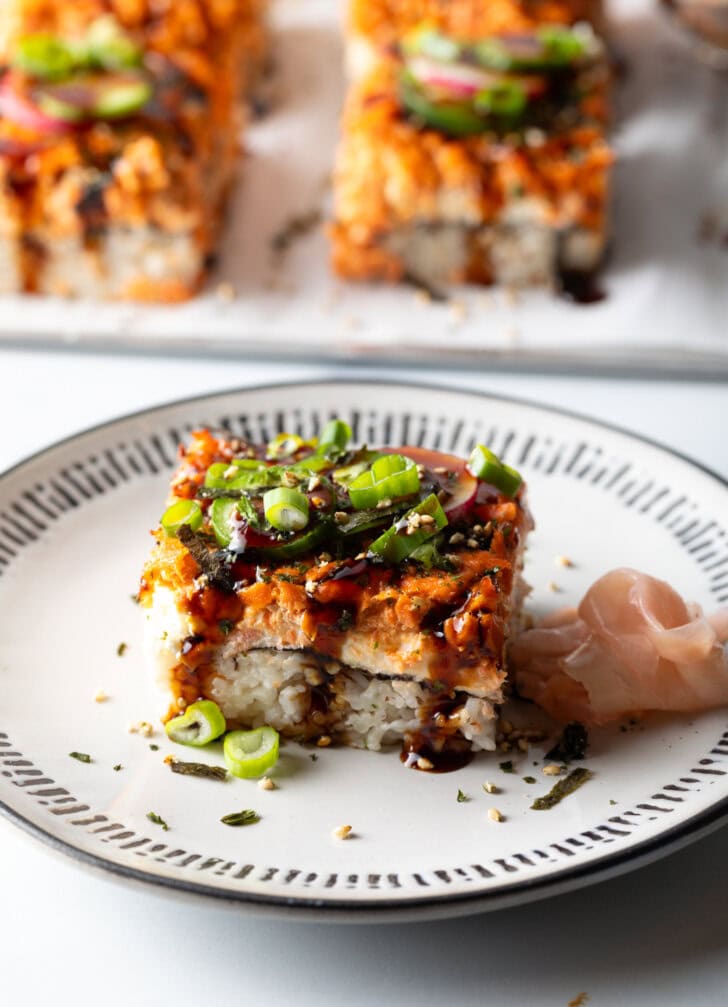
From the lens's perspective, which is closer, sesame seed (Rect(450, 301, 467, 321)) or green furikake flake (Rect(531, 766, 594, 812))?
green furikake flake (Rect(531, 766, 594, 812))

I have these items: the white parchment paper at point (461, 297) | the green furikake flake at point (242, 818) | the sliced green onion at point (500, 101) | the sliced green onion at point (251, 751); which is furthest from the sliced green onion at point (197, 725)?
the sliced green onion at point (500, 101)

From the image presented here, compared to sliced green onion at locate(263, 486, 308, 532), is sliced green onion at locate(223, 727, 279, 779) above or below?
below

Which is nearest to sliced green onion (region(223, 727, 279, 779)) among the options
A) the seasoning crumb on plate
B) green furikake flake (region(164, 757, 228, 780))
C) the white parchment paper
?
green furikake flake (region(164, 757, 228, 780))

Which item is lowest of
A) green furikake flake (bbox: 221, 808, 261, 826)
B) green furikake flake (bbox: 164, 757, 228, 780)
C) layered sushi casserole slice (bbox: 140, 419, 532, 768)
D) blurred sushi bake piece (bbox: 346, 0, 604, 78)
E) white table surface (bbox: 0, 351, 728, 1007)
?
white table surface (bbox: 0, 351, 728, 1007)

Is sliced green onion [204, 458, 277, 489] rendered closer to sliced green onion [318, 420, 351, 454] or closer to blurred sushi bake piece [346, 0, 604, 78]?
sliced green onion [318, 420, 351, 454]

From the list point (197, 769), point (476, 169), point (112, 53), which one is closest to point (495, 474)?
point (197, 769)

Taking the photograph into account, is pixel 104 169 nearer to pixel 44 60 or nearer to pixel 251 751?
pixel 44 60

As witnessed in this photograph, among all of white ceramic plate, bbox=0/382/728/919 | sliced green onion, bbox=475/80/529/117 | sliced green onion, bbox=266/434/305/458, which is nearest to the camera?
white ceramic plate, bbox=0/382/728/919
